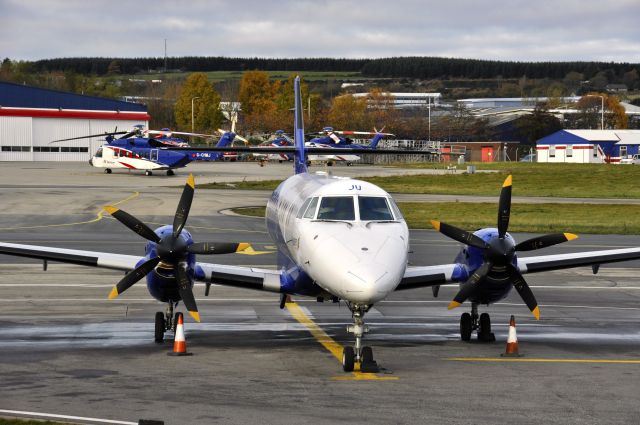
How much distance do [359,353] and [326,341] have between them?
3.07 m

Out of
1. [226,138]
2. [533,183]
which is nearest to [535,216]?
[533,183]

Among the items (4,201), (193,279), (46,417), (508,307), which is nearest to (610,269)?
(508,307)

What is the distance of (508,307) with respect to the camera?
84.6 feet

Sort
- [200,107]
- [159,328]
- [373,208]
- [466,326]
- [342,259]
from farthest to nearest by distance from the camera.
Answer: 1. [200,107]
2. [466,326]
3. [159,328]
4. [373,208]
5. [342,259]

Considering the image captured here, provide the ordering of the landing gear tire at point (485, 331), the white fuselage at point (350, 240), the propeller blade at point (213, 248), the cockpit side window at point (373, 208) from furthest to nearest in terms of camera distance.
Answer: the landing gear tire at point (485, 331)
the propeller blade at point (213, 248)
the cockpit side window at point (373, 208)
the white fuselage at point (350, 240)

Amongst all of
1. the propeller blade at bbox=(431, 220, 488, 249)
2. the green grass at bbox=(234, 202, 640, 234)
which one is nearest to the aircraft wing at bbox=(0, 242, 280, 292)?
the propeller blade at bbox=(431, 220, 488, 249)

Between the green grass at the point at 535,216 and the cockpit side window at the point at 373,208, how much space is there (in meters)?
27.9

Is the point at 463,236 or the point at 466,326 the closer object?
the point at 463,236

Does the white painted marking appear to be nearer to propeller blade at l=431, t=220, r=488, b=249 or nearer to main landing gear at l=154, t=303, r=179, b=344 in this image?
main landing gear at l=154, t=303, r=179, b=344

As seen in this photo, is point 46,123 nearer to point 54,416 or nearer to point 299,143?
point 299,143

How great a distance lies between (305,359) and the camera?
58.9 feet

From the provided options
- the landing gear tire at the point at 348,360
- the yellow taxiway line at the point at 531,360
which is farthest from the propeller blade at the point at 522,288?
the landing gear tire at the point at 348,360

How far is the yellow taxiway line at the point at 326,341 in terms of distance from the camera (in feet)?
53.2

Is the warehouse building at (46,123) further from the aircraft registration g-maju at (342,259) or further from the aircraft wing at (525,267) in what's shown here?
the aircraft wing at (525,267)
